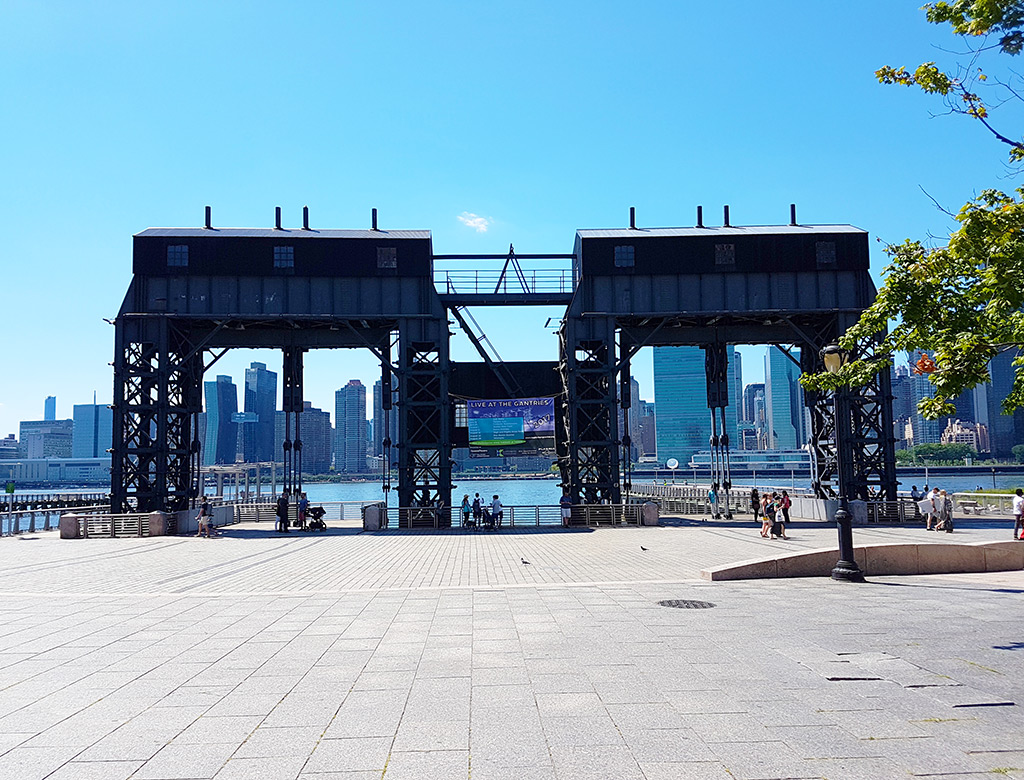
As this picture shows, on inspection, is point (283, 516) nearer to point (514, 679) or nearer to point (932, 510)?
point (932, 510)

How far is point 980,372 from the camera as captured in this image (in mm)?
10102

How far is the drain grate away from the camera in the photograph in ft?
40.7

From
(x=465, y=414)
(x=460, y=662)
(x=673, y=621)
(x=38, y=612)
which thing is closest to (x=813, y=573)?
(x=673, y=621)

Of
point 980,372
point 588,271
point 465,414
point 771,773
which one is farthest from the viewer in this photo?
point 465,414

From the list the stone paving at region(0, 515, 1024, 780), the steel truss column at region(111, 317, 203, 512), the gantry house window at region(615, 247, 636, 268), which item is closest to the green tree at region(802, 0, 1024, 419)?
the stone paving at region(0, 515, 1024, 780)

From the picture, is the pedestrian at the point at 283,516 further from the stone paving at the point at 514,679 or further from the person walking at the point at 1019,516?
the person walking at the point at 1019,516

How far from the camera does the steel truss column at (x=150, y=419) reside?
115 ft

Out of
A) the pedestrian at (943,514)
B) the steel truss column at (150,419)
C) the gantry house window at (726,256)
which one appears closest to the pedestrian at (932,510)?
the pedestrian at (943,514)

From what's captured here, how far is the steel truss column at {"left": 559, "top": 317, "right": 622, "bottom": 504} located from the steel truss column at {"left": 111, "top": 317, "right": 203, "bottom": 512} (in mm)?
18828

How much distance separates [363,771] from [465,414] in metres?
34.2

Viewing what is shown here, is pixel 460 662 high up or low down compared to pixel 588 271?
down

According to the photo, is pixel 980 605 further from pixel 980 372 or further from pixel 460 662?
pixel 460 662

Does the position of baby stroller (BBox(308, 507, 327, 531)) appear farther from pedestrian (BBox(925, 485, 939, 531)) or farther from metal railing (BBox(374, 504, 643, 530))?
pedestrian (BBox(925, 485, 939, 531))

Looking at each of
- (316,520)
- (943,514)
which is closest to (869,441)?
(943,514)
